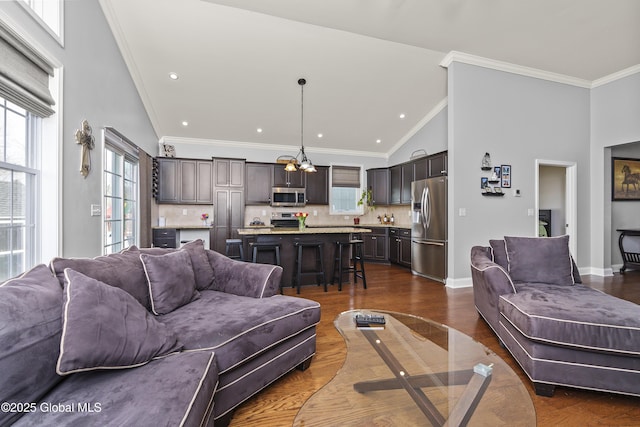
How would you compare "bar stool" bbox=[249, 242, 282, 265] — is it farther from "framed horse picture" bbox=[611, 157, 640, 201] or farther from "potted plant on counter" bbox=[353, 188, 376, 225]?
"framed horse picture" bbox=[611, 157, 640, 201]

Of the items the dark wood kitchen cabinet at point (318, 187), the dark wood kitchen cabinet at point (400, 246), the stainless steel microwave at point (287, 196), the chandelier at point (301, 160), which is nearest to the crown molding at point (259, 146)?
the chandelier at point (301, 160)

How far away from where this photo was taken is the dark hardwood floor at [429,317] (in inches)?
60.3

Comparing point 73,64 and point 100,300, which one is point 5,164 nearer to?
point 73,64

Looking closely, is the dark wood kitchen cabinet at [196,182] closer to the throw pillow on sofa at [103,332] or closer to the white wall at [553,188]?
the throw pillow on sofa at [103,332]

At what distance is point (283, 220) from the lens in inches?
261

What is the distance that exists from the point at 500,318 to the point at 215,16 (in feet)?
14.9

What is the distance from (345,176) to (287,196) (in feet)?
5.32

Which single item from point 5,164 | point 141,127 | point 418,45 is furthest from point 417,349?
→ point 141,127

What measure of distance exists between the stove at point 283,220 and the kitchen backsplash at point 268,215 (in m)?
0.10

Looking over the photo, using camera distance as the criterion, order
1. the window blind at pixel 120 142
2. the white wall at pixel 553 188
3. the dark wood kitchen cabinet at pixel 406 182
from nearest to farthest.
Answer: the window blind at pixel 120 142
the white wall at pixel 553 188
the dark wood kitchen cabinet at pixel 406 182

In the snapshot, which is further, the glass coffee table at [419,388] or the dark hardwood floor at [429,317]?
the dark hardwood floor at [429,317]

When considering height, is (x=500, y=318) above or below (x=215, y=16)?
below

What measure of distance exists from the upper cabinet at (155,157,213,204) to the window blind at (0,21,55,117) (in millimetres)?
3906

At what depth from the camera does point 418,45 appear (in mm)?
4098
